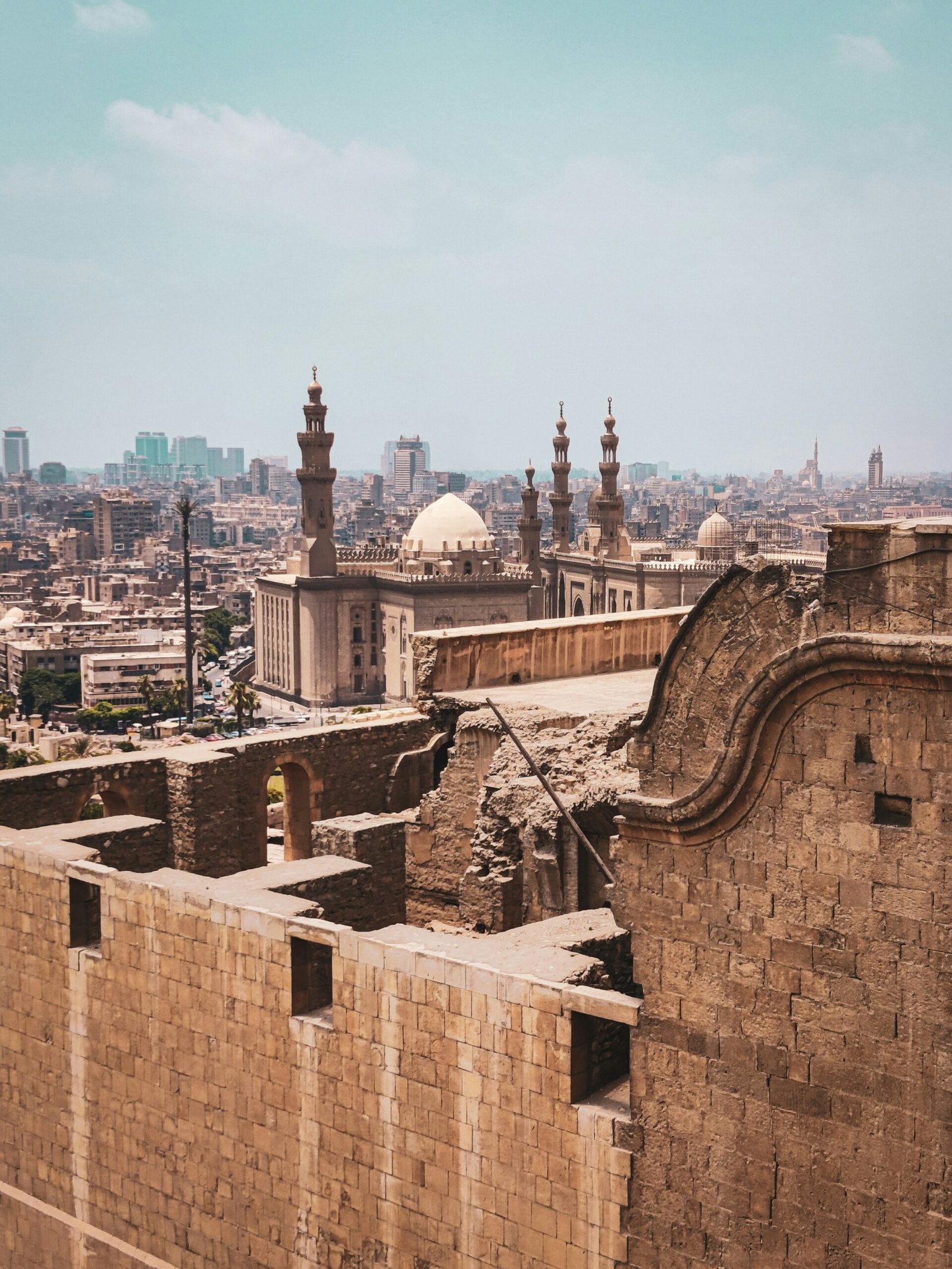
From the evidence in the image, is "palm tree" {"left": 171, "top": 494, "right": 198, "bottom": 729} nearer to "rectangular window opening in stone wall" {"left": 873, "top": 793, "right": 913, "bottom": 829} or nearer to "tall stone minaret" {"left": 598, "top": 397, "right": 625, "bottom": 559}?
"tall stone minaret" {"left": 598, "top": 397, "right": 625, "bottom": 559}

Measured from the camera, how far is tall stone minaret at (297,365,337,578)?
243 ft

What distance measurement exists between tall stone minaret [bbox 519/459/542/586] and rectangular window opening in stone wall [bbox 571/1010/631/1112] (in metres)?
72.5

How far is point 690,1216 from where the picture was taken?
256 inches

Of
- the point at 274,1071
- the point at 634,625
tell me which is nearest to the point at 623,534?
the point at 634,625

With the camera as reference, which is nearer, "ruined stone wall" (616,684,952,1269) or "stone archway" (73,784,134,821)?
"ruined stone wall" (616,684,952,1269)

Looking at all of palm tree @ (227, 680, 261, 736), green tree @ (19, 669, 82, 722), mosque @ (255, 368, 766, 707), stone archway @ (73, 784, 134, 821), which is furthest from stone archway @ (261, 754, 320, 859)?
green tree @ (19, 669, 82, 722)

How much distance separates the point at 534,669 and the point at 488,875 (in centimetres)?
396

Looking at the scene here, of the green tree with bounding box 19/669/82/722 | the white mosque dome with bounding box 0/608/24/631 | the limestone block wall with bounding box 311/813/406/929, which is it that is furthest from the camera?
the white mosque dome with bounding box 0/608/24/631

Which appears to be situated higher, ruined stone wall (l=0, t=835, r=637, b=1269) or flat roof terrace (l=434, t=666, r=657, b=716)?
flat roof terrace (l=434, t=666, r=657, b=716)

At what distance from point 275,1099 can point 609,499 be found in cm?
7834

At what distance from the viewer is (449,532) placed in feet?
267

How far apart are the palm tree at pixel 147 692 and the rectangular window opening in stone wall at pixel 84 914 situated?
Result: 58.5 meters

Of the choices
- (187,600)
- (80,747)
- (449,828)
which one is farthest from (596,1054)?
(187,600)

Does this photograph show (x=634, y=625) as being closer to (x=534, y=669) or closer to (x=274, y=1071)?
(x=534, y=669)
